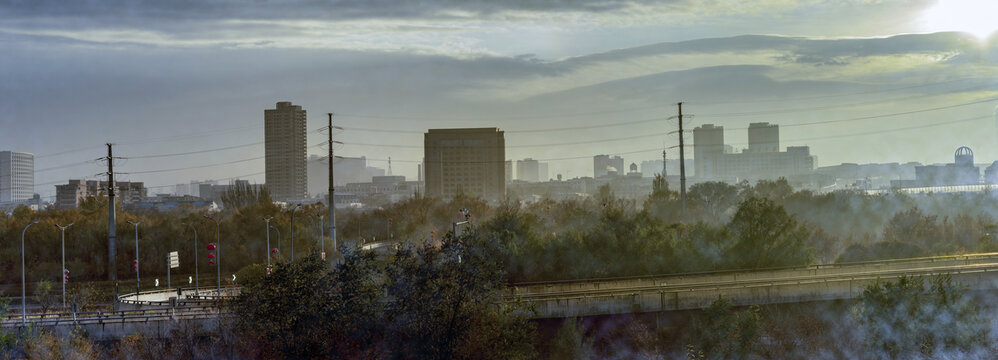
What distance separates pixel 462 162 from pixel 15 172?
346 feet

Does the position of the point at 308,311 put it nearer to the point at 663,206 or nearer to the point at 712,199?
the point at 663,206

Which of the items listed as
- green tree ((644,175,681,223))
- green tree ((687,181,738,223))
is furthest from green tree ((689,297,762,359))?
green tree ((687,181,738,223))

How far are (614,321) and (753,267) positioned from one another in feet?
40.8

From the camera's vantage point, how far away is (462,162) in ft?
603

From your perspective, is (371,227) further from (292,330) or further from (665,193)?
(292,330)

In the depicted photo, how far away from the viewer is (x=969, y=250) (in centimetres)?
4778

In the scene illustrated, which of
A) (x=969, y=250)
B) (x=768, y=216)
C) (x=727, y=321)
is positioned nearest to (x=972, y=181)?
(x=969, y=250)

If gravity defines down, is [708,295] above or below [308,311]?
below

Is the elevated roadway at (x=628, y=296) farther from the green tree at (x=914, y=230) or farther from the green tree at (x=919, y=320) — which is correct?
the green tree at (x=914, y=230)

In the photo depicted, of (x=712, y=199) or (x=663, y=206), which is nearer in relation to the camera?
(x=663, y=206)

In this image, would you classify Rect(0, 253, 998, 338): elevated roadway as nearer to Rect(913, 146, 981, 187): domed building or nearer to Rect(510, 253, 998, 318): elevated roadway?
Rect(510, 253, 998, 318): elevated roadway

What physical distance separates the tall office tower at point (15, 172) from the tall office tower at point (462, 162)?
96246 millimetres

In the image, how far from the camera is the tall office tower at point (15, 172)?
185625 millimetres

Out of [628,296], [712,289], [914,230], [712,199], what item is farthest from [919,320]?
[712,199]
